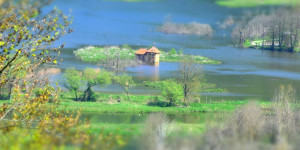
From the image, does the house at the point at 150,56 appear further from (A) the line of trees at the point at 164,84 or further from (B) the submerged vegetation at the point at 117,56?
(A) the line of trees at the point at 164,84

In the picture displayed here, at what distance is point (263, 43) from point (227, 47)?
609cm

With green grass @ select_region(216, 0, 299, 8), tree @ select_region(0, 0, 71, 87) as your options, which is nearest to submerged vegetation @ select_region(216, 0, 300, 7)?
green grass @ select_region(216, 0, 299, 8)

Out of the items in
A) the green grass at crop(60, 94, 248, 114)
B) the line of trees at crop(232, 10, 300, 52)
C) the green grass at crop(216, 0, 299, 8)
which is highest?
the green grass at crop(216, 0, 299, 8)

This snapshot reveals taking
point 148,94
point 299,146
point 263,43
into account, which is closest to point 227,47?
point 263,43

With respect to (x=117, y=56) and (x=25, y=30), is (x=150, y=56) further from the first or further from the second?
(x=25, y=30)

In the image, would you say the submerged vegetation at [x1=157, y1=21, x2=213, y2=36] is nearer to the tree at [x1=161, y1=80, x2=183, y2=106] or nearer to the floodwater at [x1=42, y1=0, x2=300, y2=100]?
the floodwater at [x1=42, y1=0, x2=300, y2=100]

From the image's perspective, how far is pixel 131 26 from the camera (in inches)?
4168

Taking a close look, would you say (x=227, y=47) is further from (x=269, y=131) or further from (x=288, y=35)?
(x=269, y=131)

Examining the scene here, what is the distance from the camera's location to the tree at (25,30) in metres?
10.9

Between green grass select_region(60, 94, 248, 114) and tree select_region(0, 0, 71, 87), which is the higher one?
tree select_region(0, 0, 71, 87)

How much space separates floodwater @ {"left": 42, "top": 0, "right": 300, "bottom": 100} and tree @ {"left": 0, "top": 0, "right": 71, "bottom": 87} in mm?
672

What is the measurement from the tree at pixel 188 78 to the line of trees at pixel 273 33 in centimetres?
3837

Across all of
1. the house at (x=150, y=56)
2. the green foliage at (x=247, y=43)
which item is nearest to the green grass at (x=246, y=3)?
the green foliage at (x=247, y=43)

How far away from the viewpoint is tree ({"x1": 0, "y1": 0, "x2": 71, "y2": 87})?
1089 centimetres
